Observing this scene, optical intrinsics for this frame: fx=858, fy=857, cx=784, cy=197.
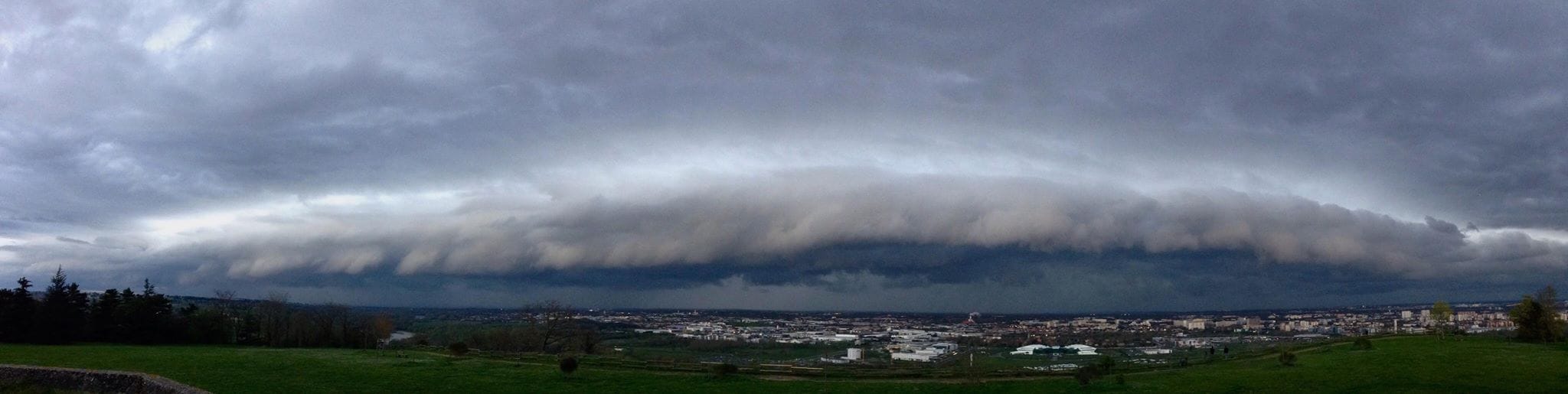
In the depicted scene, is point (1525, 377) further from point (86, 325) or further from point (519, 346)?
point (86, 325)

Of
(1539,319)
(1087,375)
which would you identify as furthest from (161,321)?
(1539,319)

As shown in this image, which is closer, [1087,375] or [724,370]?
[1087,375]

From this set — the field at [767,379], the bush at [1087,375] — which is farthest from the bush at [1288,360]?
the bush at [1087,375]

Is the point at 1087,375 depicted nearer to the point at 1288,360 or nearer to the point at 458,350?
the point at 1288,360

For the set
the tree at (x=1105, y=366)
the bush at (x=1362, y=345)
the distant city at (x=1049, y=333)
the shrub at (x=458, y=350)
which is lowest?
the distant city at (x=1049, y=333)

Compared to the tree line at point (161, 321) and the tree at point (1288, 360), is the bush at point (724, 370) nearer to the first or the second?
the tree at point (1288, 360)

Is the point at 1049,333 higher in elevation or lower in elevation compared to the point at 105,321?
lower

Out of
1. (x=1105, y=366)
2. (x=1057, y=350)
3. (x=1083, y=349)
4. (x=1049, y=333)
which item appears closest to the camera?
(x=1105, y=366)
